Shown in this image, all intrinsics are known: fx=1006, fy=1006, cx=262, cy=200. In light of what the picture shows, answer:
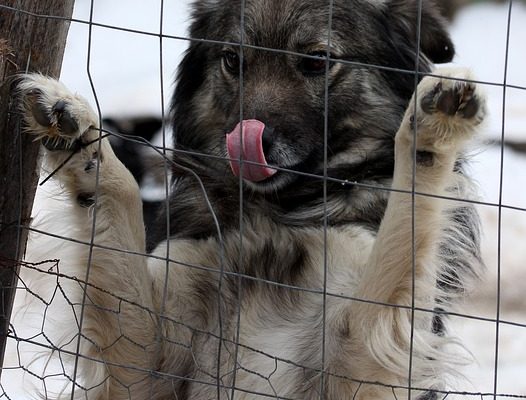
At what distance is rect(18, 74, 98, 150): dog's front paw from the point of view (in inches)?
108

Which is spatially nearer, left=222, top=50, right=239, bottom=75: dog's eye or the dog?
the dog

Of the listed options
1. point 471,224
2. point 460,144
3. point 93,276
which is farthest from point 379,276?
point 93,276

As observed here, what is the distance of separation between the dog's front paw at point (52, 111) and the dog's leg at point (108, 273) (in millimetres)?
60

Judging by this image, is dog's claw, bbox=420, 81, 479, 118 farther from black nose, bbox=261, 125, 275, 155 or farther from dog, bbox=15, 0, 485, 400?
black nose, bbox=261, 125, 275, 155

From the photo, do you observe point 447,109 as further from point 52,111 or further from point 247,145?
point 52,111

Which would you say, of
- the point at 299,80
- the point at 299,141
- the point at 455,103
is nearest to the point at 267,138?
the point at 299,141

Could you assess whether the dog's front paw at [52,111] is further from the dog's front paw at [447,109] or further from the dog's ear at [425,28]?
the dog's ear at [425,28]

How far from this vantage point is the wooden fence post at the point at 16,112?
2.77 meters

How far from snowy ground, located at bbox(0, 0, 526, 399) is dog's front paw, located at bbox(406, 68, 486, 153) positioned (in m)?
1.96

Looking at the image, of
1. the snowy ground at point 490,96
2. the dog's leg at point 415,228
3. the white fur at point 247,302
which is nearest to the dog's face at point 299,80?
the white fur at point 247,302

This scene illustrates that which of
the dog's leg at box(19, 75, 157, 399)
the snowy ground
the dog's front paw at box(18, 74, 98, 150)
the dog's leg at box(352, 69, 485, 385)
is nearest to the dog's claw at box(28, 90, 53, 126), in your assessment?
the dog's front paw at box(18, 74, 98, 150)

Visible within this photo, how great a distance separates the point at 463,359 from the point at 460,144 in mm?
696

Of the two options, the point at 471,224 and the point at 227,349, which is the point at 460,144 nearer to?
the point at 471,224

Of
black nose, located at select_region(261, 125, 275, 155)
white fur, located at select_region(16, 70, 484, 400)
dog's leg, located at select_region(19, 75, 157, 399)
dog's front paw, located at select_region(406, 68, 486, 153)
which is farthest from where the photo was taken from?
black nose, located at select_region(261, 125, 275, 155)
